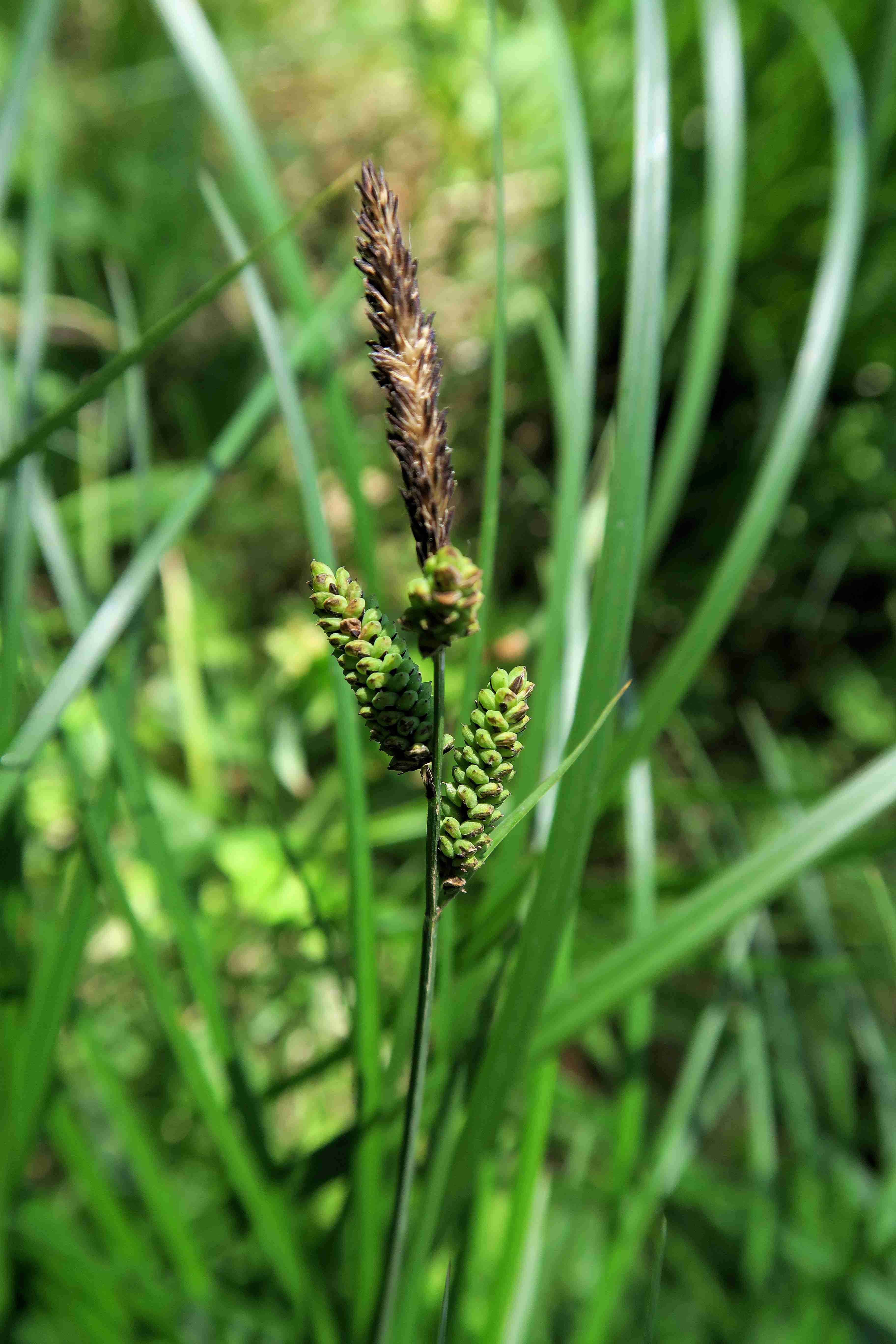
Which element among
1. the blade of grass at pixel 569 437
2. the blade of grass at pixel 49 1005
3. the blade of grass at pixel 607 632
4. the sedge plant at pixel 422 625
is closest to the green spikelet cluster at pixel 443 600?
the sedge plant at pixel 422 625

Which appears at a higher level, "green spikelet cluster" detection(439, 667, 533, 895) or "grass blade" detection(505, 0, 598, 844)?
"grass blade" detection(505, 0, 598, 844)

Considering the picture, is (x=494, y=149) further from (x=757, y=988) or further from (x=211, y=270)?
(x=211, y=270)

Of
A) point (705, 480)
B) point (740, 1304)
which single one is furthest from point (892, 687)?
point (740, 1304)

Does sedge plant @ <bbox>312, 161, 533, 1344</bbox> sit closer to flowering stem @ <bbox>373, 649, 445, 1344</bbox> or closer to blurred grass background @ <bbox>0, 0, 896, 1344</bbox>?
flowering stem @ <bbox>373, 649, 445, 1344</bbox>

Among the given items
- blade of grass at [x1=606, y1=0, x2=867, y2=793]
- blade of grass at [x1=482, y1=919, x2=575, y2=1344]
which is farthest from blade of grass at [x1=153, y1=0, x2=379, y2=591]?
blade of grass at [x1=482, y1=919, x2=575, y2=1344]

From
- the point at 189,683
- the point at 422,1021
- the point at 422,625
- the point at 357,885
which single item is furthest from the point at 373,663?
the point at 189,683

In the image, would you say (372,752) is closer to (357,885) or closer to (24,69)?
(357,885)
